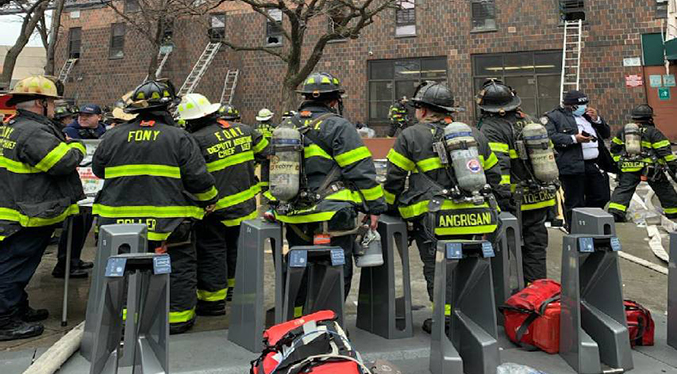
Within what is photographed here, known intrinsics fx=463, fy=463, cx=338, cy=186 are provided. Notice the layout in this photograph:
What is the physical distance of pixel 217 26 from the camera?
20.9m

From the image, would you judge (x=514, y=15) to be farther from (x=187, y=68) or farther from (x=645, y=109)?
(x=187, y=68)

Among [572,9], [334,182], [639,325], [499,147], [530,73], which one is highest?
[572,9]

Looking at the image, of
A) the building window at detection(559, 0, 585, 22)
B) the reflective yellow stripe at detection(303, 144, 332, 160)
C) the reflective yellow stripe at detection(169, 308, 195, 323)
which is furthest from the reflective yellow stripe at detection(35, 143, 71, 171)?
the building window at detection(559, 0, 585, 22)

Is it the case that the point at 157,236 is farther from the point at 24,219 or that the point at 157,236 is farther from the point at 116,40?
the point at 116,40

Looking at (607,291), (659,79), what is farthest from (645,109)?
(659,79)

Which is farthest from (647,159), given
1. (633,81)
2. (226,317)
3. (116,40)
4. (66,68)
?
(66,68)

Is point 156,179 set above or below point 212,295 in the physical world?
above

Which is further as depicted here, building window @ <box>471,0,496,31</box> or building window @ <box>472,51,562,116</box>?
building window @ <box>471,0,496,31</box>

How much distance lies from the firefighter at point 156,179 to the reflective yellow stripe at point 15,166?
0.61m

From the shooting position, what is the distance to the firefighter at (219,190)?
14.2 ft

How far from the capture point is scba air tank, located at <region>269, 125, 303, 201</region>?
3164 mm

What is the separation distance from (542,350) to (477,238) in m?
0.93

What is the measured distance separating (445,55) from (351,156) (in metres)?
16.1

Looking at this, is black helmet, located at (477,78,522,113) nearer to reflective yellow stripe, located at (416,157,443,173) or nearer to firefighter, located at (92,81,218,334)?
reflective yellow stripe, located at (416,157,443,173)
